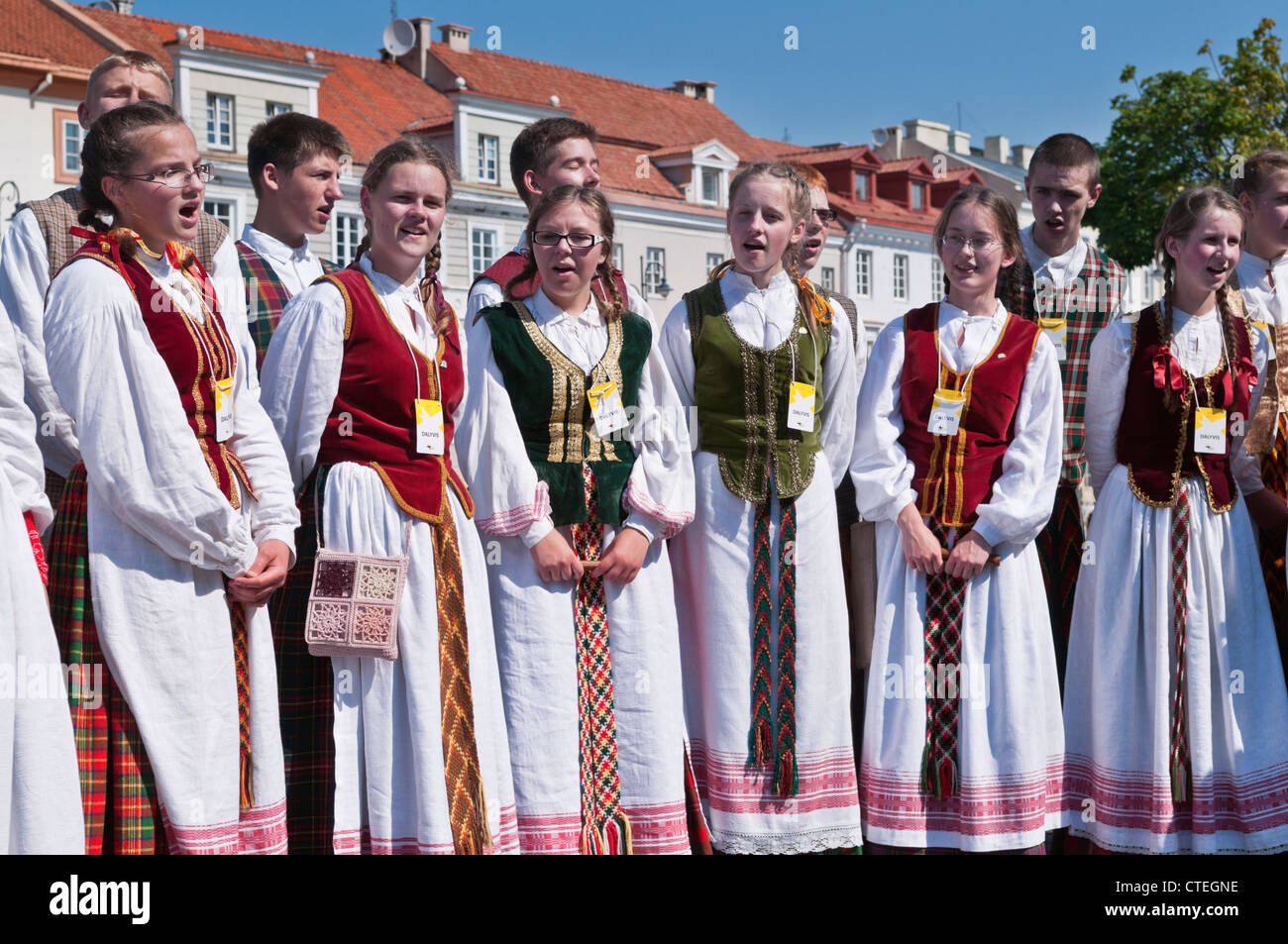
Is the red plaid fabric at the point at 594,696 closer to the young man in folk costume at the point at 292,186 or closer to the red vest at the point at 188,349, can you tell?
the red vest at the point at 188,349

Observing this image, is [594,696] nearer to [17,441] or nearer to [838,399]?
[838,399]

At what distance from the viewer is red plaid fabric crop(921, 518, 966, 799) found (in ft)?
16.5

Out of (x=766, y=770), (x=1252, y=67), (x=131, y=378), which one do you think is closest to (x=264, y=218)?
(x=131, y=378)

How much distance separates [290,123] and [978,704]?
3155 millimetres

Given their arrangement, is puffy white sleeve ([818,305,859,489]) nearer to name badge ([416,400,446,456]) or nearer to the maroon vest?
the maroon vest

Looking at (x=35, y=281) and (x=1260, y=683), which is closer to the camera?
(x=35, y=281)

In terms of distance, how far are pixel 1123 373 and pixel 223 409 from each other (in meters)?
3.21

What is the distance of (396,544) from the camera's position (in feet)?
14.3

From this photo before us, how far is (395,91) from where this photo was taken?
118ft

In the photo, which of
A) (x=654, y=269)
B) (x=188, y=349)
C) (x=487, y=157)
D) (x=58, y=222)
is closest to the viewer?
(x=188, y=349)

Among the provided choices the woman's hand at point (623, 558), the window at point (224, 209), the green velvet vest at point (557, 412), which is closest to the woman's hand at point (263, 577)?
the green velvet vest at point (557, 412)

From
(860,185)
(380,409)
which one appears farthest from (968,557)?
(860,185)


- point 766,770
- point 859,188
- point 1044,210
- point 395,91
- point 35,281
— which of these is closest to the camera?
point 35,281

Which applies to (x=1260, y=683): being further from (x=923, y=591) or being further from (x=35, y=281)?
(x=35, y=281)
